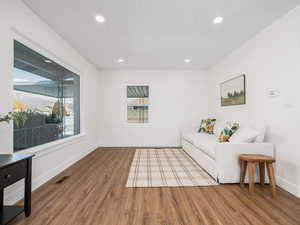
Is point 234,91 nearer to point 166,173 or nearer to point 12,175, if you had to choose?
point 166,173

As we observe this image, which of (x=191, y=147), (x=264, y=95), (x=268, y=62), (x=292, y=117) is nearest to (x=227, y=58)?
(x=268, y=62)

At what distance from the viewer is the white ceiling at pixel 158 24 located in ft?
6.84

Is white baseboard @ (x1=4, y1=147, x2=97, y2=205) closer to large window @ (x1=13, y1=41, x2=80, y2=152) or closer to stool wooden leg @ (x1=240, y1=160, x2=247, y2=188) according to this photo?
large window @ (x1=13, y1=41, x2=80, y2=152)

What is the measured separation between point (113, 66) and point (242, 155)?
4235mm

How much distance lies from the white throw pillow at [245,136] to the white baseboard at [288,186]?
0.70 metres

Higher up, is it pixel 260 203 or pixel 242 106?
pixel 242 106

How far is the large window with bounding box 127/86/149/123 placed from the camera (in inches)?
204

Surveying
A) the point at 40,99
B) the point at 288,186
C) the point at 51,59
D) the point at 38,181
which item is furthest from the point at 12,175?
the point at 288,186

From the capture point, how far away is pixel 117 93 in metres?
5.12

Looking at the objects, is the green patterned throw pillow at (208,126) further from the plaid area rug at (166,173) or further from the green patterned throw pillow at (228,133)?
the green patterned throw pillow at (228,133)

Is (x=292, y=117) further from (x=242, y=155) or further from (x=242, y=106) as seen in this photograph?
(x=242, y=106)

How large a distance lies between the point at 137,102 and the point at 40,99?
3.02 meters

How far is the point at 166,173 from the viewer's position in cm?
282

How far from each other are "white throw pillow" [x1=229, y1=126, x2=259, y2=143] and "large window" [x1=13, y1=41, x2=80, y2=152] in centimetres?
305
